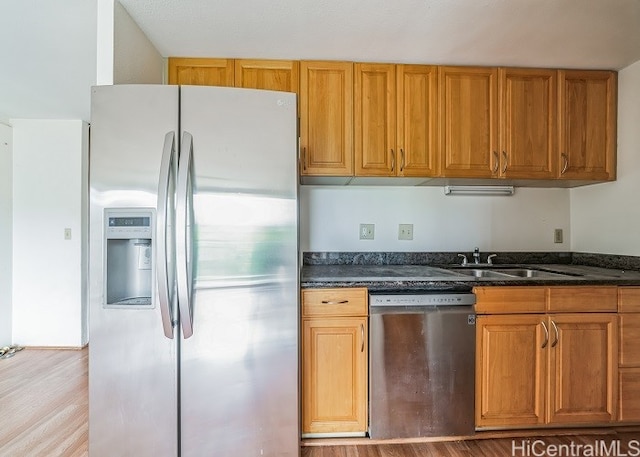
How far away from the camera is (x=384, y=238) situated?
2.29 m

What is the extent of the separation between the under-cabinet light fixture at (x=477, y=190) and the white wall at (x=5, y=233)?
159 inches

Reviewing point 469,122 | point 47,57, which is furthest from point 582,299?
point 47,57

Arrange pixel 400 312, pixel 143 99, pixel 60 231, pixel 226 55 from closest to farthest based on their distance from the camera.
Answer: pixel 143 99 < pixel 400 312 < pixel 226 55 < pixel 60 231

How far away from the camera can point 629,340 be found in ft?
5.47

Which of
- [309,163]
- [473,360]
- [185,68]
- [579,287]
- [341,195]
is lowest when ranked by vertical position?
[473,360]

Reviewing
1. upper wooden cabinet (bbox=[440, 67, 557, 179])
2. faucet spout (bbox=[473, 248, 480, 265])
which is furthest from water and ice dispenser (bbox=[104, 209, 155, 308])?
faucet spout (bbox=[473, 248, 480, 265])

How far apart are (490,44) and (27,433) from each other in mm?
3475

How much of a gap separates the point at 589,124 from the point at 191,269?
2.57 metres

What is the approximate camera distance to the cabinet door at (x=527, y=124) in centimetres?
201

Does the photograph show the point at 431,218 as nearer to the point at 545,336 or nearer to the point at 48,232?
the point at 545,336

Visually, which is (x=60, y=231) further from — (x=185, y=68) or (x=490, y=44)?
(x=490, y=44)

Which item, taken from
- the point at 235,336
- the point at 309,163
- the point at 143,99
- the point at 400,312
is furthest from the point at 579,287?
the point at 143,99

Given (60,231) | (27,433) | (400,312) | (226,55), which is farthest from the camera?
(60,231)

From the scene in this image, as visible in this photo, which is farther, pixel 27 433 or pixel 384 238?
pixel 384 238
